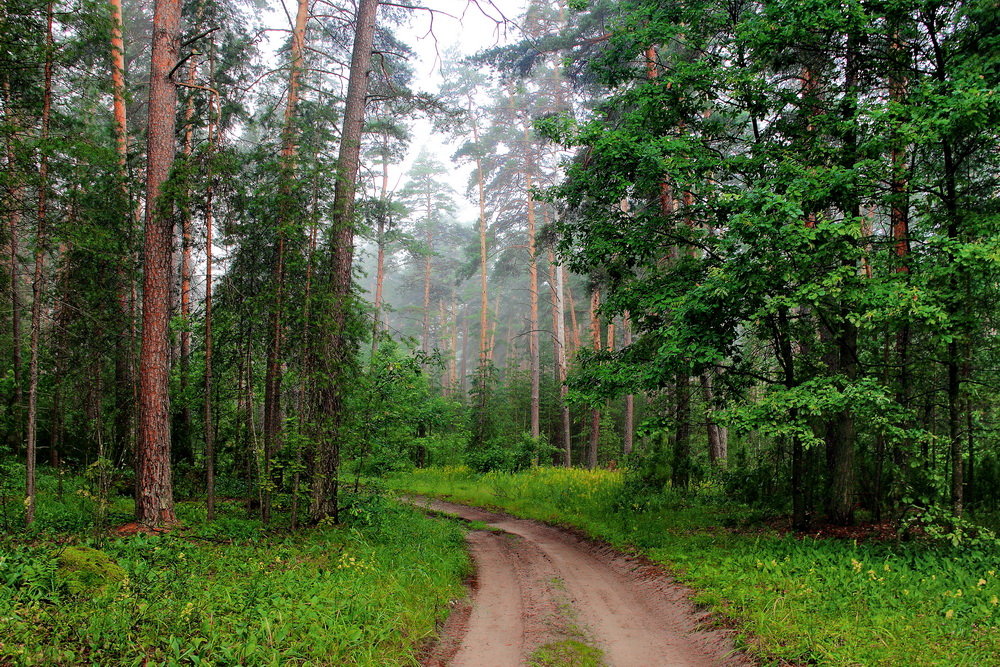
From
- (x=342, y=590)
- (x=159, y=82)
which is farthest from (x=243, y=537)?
(x=159, y=82)

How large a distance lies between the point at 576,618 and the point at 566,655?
1.09 meters

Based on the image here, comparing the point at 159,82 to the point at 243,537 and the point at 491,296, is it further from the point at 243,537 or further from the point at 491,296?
the point at 491,296

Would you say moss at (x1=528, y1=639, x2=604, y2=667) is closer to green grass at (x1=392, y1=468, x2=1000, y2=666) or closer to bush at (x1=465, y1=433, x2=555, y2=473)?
green grass at (x1=392, y1=468, x2=1000, y2=666)

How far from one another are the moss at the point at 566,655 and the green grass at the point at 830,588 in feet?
4.83

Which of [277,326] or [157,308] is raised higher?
[157,308]

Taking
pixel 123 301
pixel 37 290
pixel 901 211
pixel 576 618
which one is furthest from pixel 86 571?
pixel 901 211

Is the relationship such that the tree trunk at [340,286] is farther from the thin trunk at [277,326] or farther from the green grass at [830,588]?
the green grass at [830,588]

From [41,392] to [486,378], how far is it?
15319mm

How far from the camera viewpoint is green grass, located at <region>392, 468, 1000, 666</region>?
457 cm

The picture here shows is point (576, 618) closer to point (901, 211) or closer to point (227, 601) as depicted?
point (227, 601)

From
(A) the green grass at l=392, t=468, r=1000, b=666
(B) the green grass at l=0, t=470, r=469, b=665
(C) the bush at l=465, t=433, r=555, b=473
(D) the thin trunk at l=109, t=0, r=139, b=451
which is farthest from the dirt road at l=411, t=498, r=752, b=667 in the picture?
(C) the bush at l=465, t=433, r=555, b=473

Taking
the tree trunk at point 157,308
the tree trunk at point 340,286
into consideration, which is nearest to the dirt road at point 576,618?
the tree trunk at point 340,286

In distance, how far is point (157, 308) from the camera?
25.6 ft

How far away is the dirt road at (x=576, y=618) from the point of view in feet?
16.8
